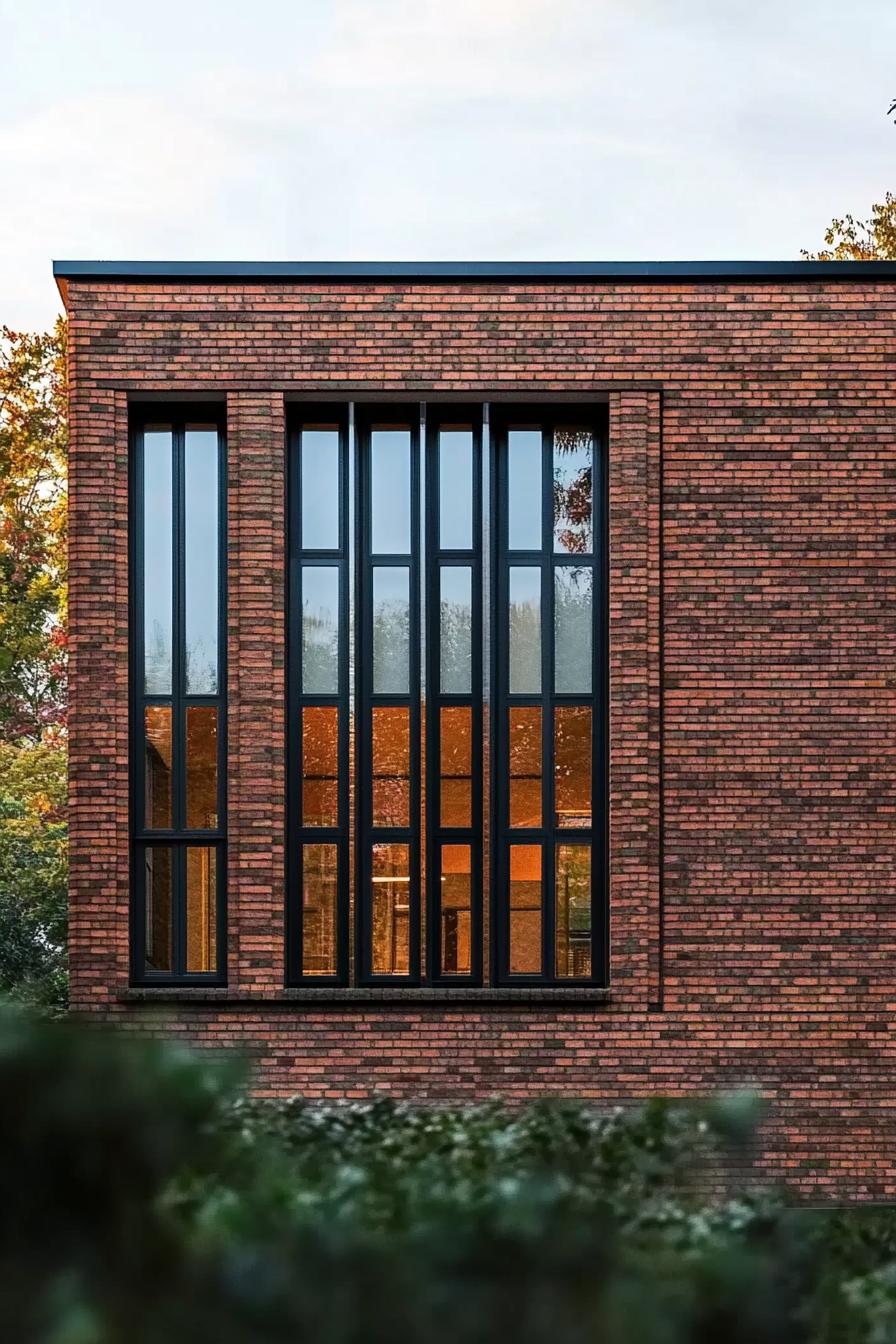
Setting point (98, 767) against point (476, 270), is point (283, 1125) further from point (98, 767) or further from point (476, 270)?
point (476, 270)

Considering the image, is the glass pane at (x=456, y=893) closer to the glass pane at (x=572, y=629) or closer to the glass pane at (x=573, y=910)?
the glass pane at (x=573, y=910)

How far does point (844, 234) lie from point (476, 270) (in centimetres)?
1413

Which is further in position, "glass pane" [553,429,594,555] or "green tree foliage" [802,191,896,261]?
"green tree foliage" [802,191,896,261]

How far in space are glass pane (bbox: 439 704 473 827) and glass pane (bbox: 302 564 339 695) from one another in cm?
110

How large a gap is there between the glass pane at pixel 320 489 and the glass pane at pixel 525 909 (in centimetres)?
334

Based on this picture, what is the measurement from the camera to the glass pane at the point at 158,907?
11.0 m

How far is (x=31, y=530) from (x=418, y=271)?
547 inches

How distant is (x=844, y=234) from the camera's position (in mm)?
22391

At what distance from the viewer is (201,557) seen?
11312mm

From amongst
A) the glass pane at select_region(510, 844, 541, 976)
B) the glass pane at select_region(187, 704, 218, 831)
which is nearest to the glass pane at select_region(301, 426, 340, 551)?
the glass pane at select_region(187, 704, 218, 831)

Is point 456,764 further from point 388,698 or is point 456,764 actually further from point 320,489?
point 320,489

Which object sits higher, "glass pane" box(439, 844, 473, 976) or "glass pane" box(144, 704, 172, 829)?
"glass pane" box(144, 704, 172, 829)

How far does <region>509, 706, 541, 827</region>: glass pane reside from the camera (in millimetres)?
11125

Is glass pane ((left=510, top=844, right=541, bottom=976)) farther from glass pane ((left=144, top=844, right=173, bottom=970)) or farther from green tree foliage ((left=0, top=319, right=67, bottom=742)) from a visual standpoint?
green tree foliage ((left=0, top=319, right=67, bottom=742))
